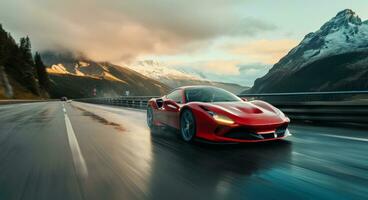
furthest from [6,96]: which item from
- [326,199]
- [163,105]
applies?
[326,199]

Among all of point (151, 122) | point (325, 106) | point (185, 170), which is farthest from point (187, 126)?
point (325, 106)

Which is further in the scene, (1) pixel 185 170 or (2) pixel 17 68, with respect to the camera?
(2) pixel 17 68

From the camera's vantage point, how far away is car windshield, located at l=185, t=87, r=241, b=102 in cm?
760

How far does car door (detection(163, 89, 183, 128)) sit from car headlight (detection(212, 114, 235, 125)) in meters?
1.46

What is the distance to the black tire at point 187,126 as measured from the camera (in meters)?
6.93

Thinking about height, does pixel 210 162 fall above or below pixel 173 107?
below

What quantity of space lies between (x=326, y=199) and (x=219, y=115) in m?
3.24

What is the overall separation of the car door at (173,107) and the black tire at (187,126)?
10.9 inches

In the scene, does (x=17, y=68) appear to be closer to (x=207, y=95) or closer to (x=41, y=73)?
(x=41, y=73)

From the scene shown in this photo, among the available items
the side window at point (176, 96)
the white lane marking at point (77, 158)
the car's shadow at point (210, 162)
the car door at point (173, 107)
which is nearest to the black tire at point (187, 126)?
the car's shadow at point (210, 162)

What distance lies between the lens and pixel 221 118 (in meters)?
6.25

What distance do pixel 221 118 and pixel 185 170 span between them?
1.84 m

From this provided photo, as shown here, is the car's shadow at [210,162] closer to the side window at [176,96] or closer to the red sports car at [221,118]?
the red sports car at [221,118]

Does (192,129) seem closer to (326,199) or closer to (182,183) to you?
(182,183)
